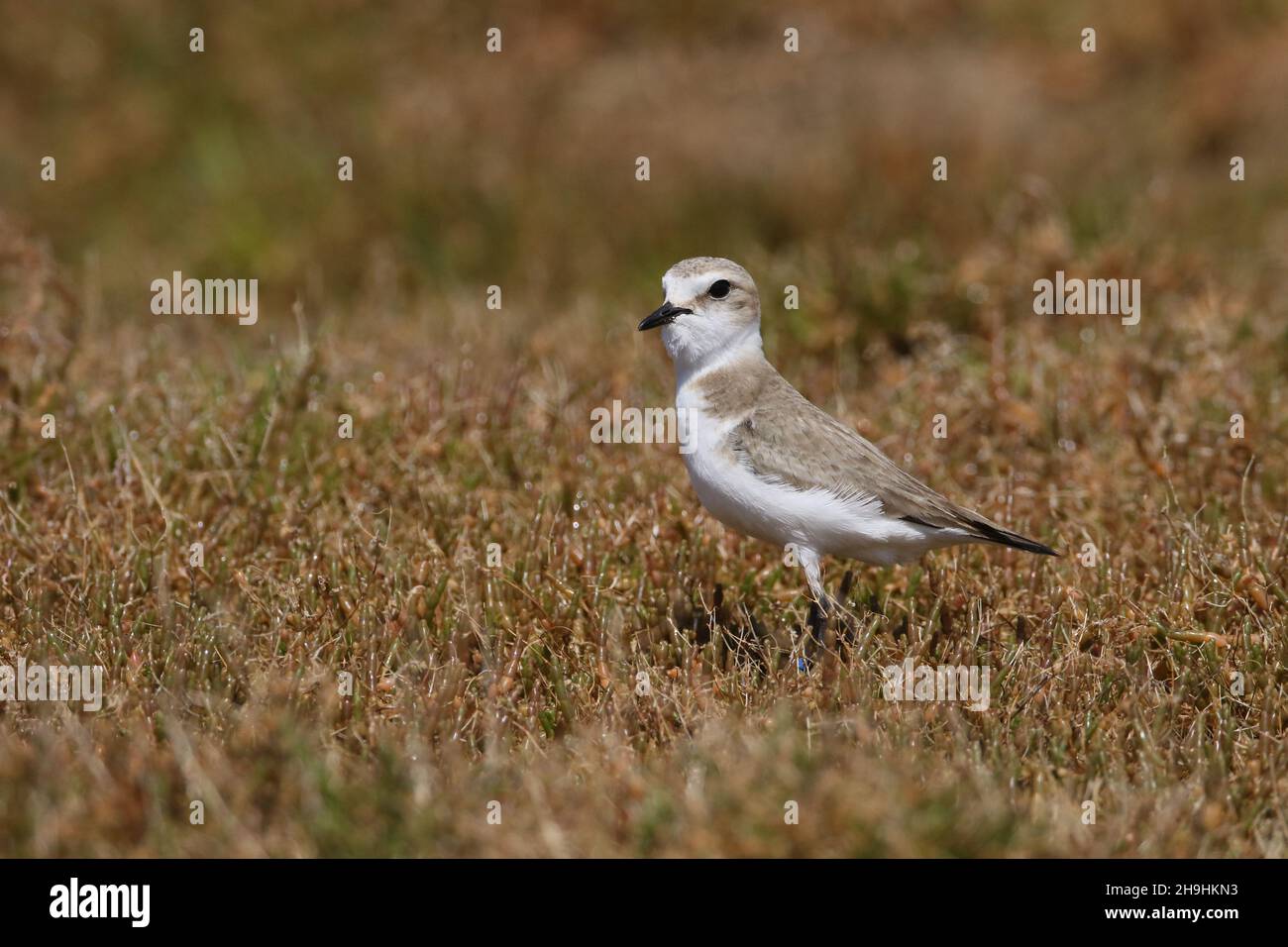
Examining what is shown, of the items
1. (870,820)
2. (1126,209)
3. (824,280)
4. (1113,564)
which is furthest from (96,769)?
(1126,209)

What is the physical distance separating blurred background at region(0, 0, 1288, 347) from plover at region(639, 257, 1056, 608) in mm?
4175

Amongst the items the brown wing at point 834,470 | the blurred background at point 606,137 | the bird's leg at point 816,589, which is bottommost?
the bird's leg at point 816,589

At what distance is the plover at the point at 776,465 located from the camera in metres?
5.47

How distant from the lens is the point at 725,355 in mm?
5969

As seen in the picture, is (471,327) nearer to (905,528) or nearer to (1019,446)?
(1019,446)

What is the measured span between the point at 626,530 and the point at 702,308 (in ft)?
3.53

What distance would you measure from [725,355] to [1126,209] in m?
5.67

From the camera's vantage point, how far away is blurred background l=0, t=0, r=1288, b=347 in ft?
40.2

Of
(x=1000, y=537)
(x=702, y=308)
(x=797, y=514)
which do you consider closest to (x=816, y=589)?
(x=797, y=514)

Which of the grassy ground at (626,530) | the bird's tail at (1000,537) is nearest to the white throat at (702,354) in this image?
the grassy ground at (626,530)

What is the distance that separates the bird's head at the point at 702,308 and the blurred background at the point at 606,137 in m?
4.12

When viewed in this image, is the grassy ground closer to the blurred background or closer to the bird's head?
the blurred background

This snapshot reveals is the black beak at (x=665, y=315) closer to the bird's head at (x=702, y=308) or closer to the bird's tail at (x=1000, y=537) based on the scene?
the bird's head at (x=702, y=308)

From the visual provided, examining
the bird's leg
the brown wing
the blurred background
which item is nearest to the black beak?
the brown wing
